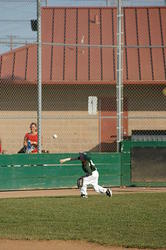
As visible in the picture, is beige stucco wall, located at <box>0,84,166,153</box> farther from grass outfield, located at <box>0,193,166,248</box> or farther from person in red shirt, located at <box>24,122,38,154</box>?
grass outfield, located at <box>0,193,166,248</box>

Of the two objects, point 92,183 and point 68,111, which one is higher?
point 68,111

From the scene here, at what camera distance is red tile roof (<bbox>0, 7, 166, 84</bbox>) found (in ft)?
75.8

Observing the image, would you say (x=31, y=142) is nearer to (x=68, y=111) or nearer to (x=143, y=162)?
(x=143, y=162)

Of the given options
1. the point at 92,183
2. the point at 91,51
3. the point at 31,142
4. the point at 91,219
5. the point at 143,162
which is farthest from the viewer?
the point at 91,51

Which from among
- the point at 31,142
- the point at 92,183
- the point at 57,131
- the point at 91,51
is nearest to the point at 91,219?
the point at 92,183

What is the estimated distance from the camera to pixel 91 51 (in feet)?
77.3

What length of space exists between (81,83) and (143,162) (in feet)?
16.2

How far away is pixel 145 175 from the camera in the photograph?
730 inches

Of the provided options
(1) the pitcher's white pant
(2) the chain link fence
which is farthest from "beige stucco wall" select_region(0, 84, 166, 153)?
(1) the pitcher's white pant

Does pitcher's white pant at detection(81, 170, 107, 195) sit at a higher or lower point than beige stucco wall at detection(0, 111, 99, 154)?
lower

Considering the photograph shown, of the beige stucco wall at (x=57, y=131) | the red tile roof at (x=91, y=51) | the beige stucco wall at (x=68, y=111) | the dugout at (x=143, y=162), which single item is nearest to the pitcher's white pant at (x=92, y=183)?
the dugout at (x=143, y=162)

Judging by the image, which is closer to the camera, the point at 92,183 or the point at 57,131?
the point at 92,183

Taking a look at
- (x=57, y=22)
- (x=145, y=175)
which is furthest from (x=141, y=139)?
(x=57, y=22)

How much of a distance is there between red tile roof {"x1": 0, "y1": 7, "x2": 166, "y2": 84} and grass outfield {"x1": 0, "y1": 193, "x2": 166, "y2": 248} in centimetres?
792
